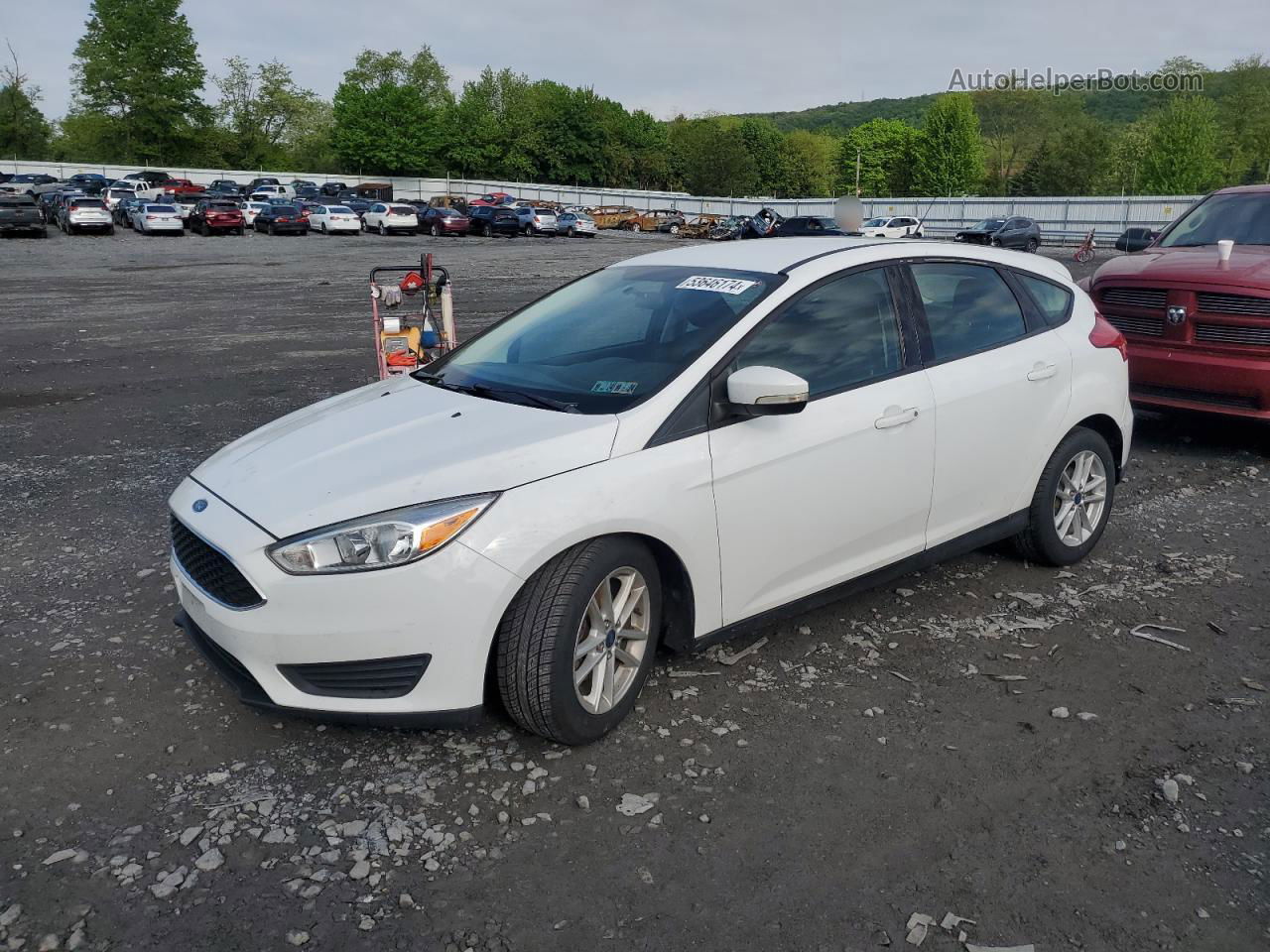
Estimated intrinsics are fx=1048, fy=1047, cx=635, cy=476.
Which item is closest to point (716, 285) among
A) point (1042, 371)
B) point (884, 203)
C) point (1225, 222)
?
point (1042, 371)

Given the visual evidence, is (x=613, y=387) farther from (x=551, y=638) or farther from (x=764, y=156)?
(x=764, y=156)

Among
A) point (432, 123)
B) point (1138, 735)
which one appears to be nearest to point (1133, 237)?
point (1138, 735)

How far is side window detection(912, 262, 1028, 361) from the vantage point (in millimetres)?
4516

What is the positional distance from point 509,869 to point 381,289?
564 centimetres

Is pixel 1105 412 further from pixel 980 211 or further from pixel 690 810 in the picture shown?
pixel 980 211

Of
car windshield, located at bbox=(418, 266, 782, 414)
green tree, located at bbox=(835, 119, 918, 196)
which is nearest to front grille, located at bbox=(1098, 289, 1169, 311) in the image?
car windshield, located at bbox=(418, 266, 782, 414)

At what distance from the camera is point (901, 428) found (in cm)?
417

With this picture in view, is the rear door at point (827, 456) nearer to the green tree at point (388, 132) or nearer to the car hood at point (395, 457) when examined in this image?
the car hood at point (395, 457)

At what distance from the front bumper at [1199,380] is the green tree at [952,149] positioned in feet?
367

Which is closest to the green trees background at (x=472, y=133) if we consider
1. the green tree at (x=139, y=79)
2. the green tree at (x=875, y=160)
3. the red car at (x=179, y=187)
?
the green tree at (x=139, y=79)

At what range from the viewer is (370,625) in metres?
3.12

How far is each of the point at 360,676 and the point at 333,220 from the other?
46267 millimetres

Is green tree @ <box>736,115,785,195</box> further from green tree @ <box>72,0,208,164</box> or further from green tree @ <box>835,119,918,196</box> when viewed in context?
green tree @ <box>72,0,208,164</box>

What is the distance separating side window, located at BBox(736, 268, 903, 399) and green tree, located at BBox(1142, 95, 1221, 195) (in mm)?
90078
